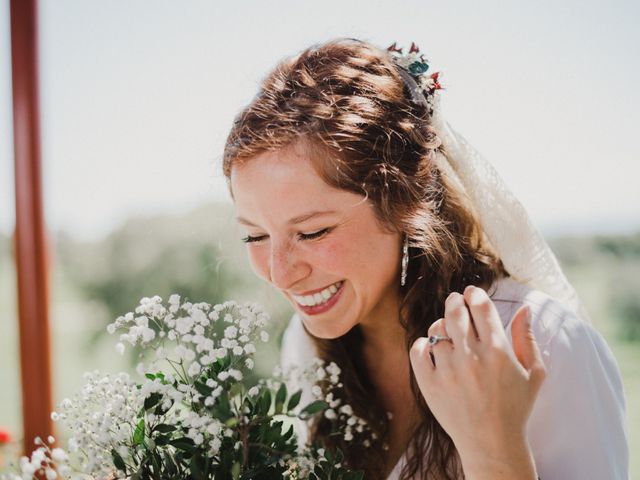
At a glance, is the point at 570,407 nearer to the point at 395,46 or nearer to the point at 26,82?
the point at 395,46

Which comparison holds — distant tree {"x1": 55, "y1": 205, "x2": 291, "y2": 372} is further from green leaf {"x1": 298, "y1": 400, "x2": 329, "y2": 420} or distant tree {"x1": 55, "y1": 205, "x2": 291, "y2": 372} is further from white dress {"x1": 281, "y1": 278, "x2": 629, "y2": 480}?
green leaf {"x1": 298, "y1": 400, "x2": 329, "y2": 420}

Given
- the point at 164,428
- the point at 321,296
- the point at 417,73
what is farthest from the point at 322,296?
the point at 417,73

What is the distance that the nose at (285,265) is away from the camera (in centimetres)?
122

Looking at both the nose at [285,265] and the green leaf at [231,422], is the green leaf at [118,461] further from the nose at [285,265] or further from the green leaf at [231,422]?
the nose at [285,265]

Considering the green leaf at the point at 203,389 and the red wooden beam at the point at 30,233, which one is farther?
the red wooden beam at the point at 30,233

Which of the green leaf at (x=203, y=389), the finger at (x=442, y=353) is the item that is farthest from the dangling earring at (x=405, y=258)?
the green leaf at (x=203, y=389)

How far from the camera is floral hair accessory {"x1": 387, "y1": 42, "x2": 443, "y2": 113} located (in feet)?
4.59

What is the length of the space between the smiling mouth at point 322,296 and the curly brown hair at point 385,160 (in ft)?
0.56

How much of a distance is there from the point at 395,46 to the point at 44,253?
125 centimetres

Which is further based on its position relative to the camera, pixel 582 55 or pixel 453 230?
pixel 582 55

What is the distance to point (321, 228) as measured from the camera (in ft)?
3.99

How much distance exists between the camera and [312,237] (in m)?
1.23

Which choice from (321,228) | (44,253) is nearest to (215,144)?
(321,228)

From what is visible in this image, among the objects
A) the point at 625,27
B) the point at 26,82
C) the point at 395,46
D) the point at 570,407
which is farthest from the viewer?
the point at 625,27
